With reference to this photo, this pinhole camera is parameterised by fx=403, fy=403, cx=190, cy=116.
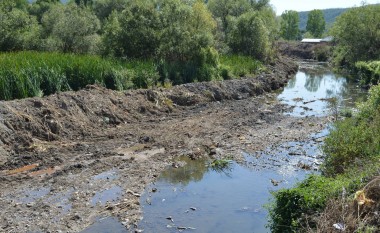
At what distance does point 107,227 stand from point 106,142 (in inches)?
242

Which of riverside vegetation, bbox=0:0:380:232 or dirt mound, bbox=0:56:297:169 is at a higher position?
riverside vegetation, bbox=0:0:380:232

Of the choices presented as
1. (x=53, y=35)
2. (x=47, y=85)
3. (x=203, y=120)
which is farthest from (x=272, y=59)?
(x=47, y=85)

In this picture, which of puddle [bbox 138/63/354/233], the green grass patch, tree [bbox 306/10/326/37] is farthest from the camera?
tree [bbox 306/10/326/37]

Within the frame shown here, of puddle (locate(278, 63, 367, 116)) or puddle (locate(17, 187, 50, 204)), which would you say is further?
puddle (locate(278, 63, 367, 116))

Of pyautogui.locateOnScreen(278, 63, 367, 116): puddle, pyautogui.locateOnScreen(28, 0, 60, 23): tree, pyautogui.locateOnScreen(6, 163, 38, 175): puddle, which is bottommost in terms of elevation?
pyautogui.locateOnScreen(278, 63, 367, 116): puddle

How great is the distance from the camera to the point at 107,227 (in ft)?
29.7

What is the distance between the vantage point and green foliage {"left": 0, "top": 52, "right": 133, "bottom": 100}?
629 inches

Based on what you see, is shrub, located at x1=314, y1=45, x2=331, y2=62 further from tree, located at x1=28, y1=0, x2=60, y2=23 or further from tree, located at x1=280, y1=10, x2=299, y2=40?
tree, located at x1=280, y1=10, x2=299, y2=40

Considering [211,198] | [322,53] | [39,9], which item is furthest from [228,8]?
[211,198]

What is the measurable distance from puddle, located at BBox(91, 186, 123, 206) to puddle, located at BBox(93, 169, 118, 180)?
728 millimetres

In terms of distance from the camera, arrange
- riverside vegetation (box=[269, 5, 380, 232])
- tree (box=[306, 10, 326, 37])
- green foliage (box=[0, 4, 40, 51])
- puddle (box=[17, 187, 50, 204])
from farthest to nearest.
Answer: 1. tree (box=[306, 10, 326, 37])
2. green foliage (box=[0, 4, 40, 51])
3. puddle (box=[17, 187, 50, 204])
4. riverside vegetation (box=[269, 5, 380, 232])

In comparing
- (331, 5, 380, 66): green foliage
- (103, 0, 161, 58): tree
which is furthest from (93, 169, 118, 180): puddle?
(331, 5, 380, 66): green foliage

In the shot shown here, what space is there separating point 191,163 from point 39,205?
5383 mm

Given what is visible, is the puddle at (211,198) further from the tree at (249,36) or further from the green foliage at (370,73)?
the tree at (249,36)
